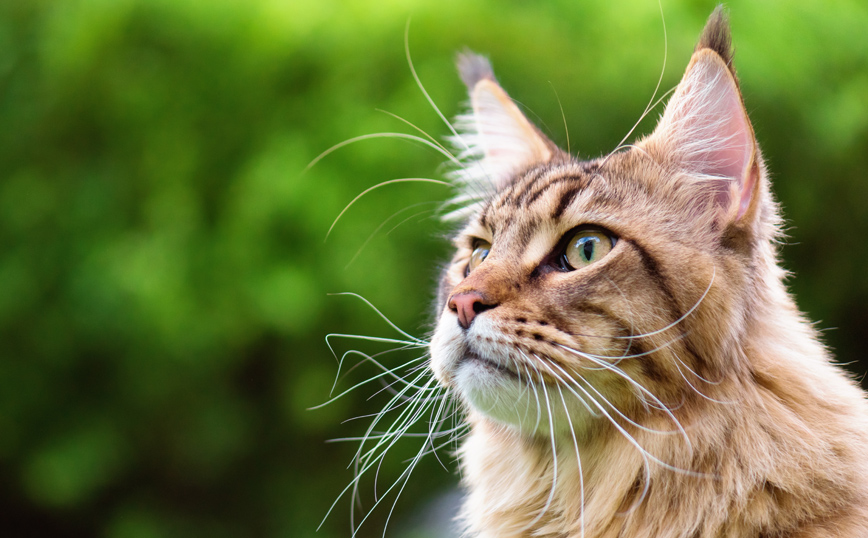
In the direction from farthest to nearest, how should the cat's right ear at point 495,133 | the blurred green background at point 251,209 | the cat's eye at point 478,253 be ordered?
the blurred green background at point 251,209, the cat's right ear at point 495,133, the cat's eye at point 478,253

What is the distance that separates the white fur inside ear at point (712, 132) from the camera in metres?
1.39

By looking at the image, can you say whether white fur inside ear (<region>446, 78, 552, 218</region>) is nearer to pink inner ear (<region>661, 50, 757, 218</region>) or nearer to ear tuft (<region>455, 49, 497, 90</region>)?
ear tuft (<region>455, 49, 497, 90</region>)

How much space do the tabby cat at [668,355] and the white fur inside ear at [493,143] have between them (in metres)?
0.49

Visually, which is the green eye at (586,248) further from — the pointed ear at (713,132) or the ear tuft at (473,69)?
the ear tuft at (473,69)

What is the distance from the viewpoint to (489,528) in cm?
171

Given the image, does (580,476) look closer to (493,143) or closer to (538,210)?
(538,210)

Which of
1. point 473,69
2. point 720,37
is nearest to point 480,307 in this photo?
point 720,37

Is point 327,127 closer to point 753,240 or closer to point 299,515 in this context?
point 299,515

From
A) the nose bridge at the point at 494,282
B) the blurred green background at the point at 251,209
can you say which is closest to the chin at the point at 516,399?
the nose bridge at the point at 494,282

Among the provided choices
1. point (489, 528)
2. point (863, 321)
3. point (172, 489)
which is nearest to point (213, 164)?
point (172, 489)

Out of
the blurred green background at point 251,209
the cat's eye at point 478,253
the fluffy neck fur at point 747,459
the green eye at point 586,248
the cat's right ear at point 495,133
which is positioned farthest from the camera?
the blurred green background at point 251,209

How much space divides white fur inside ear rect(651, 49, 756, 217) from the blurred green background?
1425mm

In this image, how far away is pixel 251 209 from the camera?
3.20 m

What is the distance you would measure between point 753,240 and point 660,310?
10.0 inches
